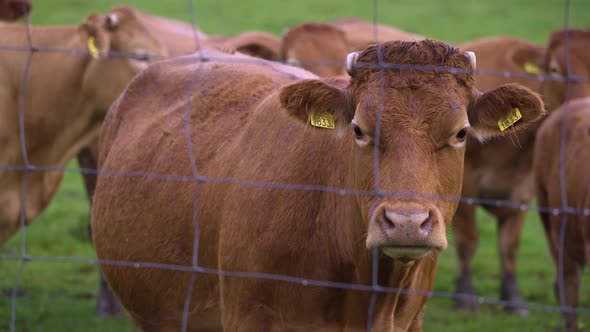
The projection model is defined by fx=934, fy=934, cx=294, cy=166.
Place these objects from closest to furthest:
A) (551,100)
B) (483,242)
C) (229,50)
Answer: (229,50) < (551,100) < (483,242)

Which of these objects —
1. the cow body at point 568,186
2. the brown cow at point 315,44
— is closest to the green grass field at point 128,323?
the cow body at point 568,186

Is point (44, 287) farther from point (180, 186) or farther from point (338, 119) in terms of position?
point (338, 119)

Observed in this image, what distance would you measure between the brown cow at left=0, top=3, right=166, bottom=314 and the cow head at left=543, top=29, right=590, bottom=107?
3605 millimetres

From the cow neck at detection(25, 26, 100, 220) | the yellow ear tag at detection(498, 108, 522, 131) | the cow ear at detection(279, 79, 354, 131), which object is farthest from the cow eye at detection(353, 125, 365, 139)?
the cow neck at detection(25, 26, 100, 220)

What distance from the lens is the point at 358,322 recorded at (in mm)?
3570

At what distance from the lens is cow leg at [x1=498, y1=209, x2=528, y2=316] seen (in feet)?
24.2

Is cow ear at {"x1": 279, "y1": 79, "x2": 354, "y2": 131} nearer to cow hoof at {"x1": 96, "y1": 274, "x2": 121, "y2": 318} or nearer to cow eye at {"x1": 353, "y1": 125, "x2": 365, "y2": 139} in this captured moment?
cow eye at {"x1": 353, "y1": 125, "x2": 365, "y2": 139}

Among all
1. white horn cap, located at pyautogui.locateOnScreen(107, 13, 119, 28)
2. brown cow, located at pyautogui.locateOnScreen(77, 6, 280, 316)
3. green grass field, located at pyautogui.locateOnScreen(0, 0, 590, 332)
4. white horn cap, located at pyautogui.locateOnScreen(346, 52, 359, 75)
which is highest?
white horn cap, located at pyautogui.locateOnScreen(346, 52, 359, 75)

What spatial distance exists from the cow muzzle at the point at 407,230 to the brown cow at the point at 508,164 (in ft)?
13.9

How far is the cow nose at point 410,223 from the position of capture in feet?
9.73

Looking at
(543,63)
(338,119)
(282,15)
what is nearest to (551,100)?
(543,63)

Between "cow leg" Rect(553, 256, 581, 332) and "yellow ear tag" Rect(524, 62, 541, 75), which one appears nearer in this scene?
"cow leg" Rect(553, 256, 581, 332)

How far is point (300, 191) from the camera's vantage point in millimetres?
3615

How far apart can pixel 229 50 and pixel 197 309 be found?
1.79 meters
